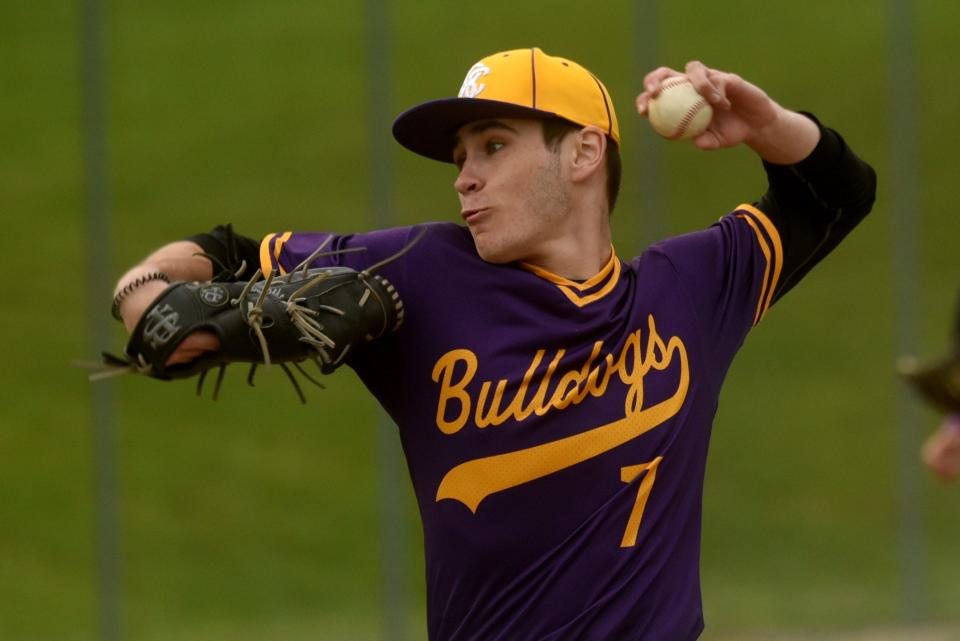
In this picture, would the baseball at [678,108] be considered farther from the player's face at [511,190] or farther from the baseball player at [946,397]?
the baseball player at [946,397]

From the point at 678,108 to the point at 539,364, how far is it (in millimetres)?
637

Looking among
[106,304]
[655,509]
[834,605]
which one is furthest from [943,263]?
[655,509]

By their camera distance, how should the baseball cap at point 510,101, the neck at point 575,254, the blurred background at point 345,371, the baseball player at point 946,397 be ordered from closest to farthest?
the baseball cap at point 510,101 < the neck at point 575,254 < the baseball player at point 946,397 < the blurred background at point 345,371

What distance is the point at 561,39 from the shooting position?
821 cm

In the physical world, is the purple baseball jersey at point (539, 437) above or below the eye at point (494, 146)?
below

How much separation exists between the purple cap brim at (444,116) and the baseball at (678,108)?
245mm

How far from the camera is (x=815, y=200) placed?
3350mm

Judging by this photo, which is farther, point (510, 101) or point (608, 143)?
point (608, 143)

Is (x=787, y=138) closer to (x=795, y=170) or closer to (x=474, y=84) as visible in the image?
(x=795, y=170)

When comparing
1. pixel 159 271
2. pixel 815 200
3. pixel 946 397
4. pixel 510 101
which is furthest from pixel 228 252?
pixel 946 397

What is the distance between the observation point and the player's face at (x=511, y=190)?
9.78ft

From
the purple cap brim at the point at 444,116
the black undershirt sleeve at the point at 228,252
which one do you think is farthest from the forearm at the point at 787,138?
the black undershirt sleeve at the point at 228,252

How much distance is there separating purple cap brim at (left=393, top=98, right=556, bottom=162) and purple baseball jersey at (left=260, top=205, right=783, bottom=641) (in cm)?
20

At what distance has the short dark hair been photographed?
121 inches
